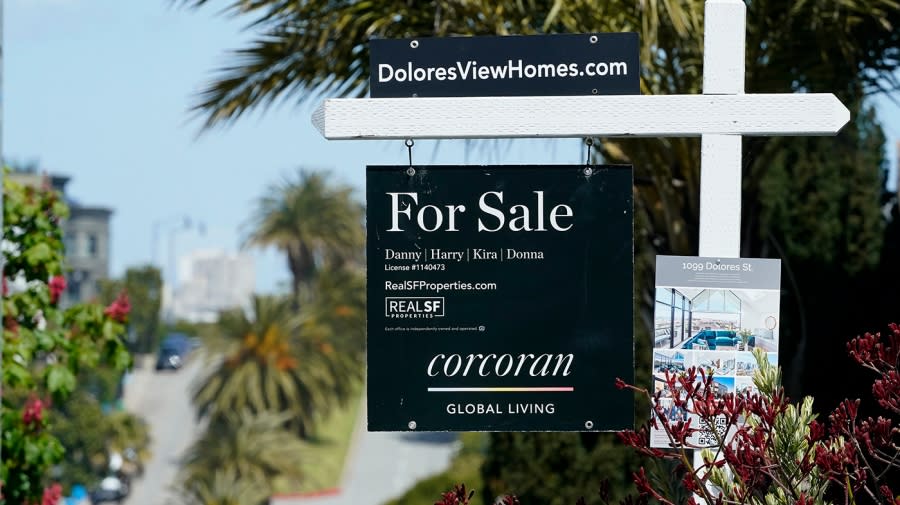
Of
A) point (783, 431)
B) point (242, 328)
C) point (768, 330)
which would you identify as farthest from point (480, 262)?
point (242, 328)

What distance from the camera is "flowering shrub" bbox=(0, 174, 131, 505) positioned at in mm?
8594

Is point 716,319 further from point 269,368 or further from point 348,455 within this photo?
point 348,455

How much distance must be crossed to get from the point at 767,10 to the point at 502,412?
4.48 m

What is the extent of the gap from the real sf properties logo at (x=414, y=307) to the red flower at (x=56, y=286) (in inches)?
193

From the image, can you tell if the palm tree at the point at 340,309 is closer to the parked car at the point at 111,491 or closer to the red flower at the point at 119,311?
the parked car at the point at 111,491

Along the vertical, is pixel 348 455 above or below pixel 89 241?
below

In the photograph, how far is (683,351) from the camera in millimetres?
4547

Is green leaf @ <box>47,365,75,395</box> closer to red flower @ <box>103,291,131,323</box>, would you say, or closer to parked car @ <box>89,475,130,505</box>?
red flower @ <box>103,291,131,323</box>

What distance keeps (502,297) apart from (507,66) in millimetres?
766

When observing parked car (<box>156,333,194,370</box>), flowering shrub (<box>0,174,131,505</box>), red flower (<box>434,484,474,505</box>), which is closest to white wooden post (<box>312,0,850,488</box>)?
red flower (<box>434,484,474,505</box>)

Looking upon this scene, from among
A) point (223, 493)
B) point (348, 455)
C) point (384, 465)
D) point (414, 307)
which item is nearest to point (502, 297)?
point (414, 307)

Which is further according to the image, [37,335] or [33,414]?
[37,335]

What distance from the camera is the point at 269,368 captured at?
51188mm

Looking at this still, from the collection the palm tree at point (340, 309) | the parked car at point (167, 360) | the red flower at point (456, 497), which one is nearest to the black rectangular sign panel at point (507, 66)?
the red flower at point (456, 497)
